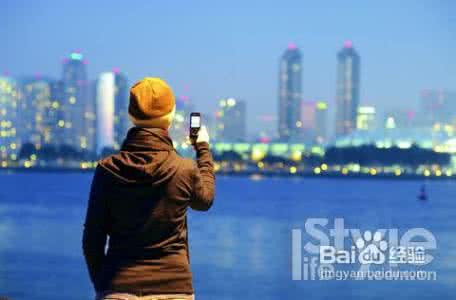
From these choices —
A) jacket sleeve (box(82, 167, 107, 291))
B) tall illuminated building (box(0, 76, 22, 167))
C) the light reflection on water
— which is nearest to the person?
jacket sleeve (box(82, 167, 107, 291))

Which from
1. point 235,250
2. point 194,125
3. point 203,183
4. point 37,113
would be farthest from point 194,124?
point 37,113

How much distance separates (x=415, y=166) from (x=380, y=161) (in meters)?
3.16

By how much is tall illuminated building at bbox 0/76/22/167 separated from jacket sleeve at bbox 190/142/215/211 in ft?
310

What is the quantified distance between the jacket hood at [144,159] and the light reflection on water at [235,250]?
12065 millimetres

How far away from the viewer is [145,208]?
63.0 inches

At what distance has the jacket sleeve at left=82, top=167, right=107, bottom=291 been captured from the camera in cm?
159

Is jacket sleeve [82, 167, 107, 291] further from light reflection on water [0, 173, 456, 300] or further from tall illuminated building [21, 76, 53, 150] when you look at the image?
tall illuminated building [21, 76, 53, 150]

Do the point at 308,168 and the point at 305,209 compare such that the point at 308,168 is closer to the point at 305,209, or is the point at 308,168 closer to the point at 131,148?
the point at 305,209

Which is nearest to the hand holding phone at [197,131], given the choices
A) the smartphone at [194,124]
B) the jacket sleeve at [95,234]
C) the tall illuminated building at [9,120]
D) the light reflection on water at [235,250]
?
the smartphone at [194,124]

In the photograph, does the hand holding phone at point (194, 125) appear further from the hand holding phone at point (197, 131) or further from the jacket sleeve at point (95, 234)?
the jacket sleeve at point (95, 234)

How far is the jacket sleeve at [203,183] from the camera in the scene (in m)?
1.61

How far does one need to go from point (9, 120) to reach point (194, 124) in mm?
100436

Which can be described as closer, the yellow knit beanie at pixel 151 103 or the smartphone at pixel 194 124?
the yellow knit beanie at pixel 151 103

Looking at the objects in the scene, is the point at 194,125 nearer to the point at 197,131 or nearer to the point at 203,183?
the point at 197,131
